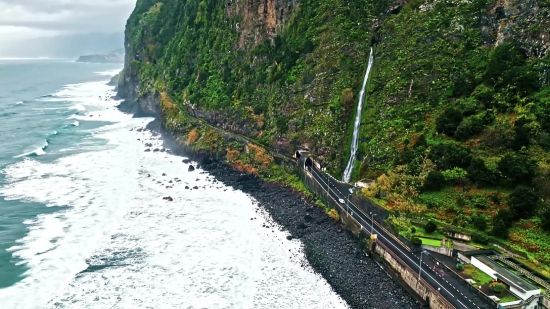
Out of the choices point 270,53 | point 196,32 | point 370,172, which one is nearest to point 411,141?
point 370,172

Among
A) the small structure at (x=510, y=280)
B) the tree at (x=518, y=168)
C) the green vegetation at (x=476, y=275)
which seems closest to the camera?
the small structure at (x=510, y=280)

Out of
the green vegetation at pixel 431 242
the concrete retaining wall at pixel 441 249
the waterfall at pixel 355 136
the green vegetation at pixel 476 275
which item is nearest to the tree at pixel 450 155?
the green vegetation at pixel 431 242

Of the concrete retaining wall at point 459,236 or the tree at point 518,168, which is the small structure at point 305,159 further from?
the tree at point 518,168

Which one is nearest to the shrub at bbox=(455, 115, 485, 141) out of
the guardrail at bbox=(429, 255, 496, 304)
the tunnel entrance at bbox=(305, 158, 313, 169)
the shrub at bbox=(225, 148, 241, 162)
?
the guardrail at bbox=(429, 255, 496, 304)

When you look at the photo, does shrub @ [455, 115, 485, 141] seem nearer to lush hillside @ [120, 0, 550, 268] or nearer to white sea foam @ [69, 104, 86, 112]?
lush hillside @ [120, 0, 550, 268]

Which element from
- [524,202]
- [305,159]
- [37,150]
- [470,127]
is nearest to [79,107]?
[37,150]

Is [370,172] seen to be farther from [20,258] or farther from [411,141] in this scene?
[20,258]

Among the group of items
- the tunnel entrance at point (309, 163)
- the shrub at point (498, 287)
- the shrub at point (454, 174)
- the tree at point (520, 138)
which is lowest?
the shrub at point (498, 287)
